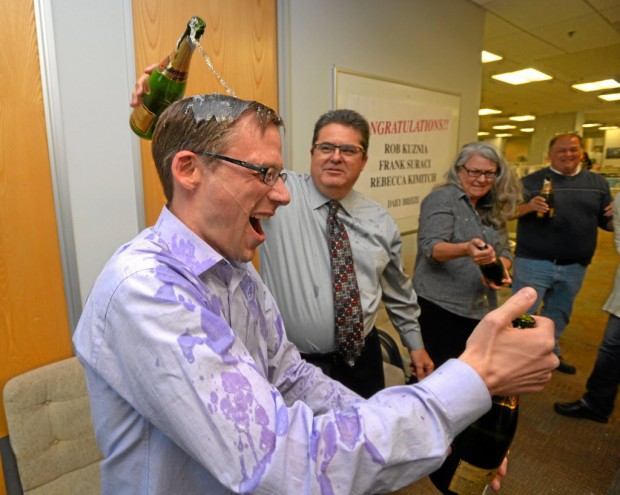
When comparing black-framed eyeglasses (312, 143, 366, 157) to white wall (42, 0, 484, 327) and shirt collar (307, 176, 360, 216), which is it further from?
white wall (42, 0, 484, 327)

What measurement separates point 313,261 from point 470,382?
970mm

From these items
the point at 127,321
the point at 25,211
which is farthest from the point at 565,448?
the point at 25,211

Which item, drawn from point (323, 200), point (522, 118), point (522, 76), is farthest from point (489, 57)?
point (522, 118)

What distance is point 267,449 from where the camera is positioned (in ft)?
1.75

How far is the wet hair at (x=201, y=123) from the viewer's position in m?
0.73

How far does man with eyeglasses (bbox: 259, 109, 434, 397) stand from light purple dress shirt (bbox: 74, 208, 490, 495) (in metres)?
0.82

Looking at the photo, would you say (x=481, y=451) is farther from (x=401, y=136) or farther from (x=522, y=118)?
(x=522, y=118)

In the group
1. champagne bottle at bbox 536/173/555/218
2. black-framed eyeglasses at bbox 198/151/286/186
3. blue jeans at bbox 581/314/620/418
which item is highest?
black-framed eyeglasses at bbox 198/151/286/186

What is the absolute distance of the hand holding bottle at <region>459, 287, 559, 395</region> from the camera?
627mm

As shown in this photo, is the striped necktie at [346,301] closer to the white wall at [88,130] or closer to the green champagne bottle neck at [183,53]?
the green champagne bottle neck at [183,53]

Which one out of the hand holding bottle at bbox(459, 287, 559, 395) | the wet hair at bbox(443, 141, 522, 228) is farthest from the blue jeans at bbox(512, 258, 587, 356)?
the hand holding bottle at bbox(459, 287, 559, 395)

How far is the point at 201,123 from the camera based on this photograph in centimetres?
73

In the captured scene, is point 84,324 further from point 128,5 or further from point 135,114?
point 128,5

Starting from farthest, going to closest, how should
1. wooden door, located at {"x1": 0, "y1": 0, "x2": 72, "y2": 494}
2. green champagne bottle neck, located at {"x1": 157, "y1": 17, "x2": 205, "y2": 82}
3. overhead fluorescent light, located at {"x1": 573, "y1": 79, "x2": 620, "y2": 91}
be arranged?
overhead fluorescent light, located at {"x1": 573, "y1": 79, "x2": 620, "y2": 91}, wooden door, located at {"x1": 0, "y1": 0, "x2": 72, "y2": 494}, green champagne bottle neck, located at {"x1": 157, "y1": 17, "x2": 205, "y2": 82}
